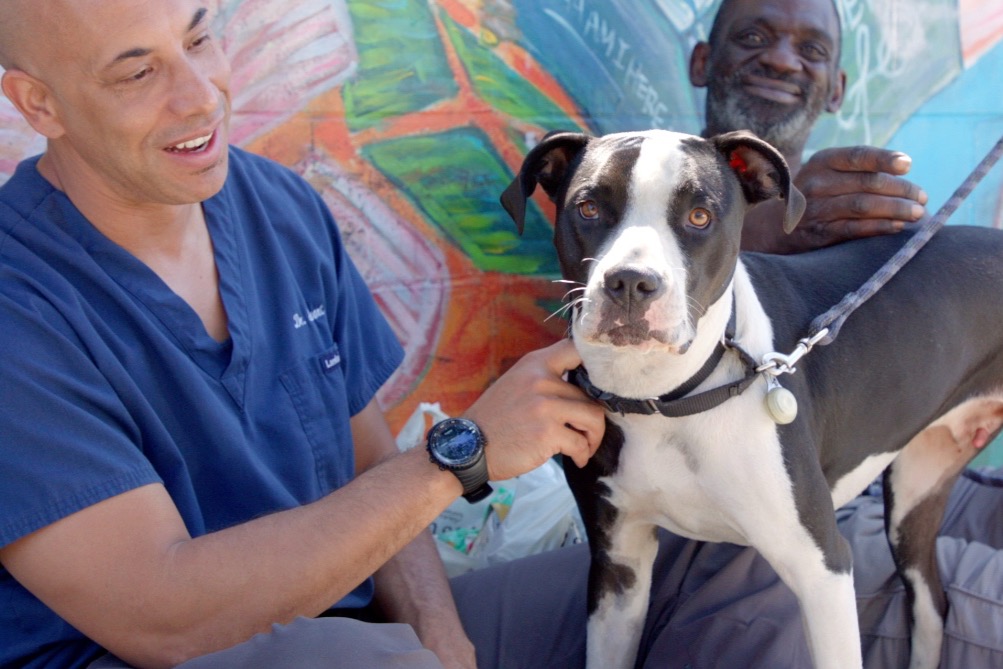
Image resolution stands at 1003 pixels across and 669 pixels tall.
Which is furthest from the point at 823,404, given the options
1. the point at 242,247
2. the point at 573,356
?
the point at 242,247

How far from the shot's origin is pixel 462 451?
6.47 ft

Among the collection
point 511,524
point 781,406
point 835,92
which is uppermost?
point 835,92

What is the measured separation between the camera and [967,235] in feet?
8.39

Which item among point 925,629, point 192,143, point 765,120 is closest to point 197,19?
point 192,143

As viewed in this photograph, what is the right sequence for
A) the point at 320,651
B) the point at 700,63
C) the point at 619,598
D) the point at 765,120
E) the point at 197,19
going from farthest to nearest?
1. the point at 700,63
2. the point at 765,120
3. the point at 619,598
4. the point at 197,19
5. the point at 320,651

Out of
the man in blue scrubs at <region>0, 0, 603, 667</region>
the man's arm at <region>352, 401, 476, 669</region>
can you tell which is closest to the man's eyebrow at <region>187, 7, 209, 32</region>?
the man in blue scrubs at <region>0, 0, 603, 667</region>

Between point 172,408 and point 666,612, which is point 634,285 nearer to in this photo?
point 172,408

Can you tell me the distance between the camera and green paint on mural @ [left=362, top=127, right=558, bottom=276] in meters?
3.69

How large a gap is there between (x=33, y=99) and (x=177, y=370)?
611 millimetres

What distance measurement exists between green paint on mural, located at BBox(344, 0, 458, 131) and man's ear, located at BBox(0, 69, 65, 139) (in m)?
1.60

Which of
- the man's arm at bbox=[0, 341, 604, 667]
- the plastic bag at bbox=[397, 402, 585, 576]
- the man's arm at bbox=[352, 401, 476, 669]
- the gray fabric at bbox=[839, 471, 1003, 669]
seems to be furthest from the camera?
the plastic bag at bbox=[397, 402, 585, 576]

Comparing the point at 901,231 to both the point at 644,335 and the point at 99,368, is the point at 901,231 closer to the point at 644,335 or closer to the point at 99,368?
the point at 644,335

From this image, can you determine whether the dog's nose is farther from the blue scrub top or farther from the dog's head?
the blue scrub top

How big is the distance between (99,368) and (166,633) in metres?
0.49
